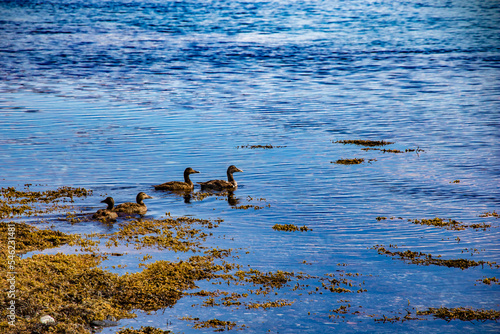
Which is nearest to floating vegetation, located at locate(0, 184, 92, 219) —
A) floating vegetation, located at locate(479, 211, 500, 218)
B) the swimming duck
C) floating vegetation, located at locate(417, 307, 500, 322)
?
the swimming duck

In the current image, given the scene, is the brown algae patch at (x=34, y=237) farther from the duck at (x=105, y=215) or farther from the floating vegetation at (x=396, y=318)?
the floating vegetation at (x=396, y=318)

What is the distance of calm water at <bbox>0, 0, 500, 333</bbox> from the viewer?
1376 centimetres

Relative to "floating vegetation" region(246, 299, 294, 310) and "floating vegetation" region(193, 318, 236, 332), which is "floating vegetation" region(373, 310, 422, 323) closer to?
"floating vegetation" region(246, 299, 294, 310)

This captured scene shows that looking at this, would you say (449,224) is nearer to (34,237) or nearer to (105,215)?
(105,215)

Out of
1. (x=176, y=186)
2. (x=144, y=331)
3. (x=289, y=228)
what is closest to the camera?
(x=144, y=331)

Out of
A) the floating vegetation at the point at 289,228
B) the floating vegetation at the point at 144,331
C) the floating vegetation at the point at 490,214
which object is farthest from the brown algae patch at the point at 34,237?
the floating vegetation at the point at 490,214

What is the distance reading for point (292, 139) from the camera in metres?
29.8

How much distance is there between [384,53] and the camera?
66062 mm

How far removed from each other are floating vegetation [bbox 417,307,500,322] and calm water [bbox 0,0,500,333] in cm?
30

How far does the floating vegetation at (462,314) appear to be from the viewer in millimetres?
11594

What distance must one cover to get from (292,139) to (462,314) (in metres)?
18.7

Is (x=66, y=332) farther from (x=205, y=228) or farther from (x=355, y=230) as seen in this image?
(x=355, y=230)


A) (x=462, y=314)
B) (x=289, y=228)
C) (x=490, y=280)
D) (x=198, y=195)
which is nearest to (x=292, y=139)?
(x=198, y=195)

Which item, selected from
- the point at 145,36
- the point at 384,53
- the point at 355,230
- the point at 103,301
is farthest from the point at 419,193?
the point at 145,36
